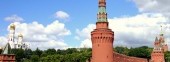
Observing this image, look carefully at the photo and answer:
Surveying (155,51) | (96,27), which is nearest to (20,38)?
(155,51)

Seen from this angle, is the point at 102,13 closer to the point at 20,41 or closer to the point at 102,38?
the point at 102,38

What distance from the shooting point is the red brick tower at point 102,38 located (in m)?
55.4

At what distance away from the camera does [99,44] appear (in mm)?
55500

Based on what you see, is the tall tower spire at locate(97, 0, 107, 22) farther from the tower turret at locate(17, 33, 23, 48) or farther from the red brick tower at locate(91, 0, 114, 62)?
the tower turret at locate(17, 33, 23, 48)

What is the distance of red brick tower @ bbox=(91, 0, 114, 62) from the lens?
55.4 metres

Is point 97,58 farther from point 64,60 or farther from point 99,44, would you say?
point 64,60

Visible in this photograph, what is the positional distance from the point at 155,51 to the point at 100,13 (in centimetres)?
2878

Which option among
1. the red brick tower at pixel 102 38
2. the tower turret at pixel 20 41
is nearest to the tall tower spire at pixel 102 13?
the red brick tower at pixel 102 38

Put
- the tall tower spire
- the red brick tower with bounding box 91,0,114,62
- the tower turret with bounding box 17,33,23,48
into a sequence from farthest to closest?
the tower turret with bounding box 17,33,23,48
the tall tower spire
the red brick tower with bounding box 91,0,114,62

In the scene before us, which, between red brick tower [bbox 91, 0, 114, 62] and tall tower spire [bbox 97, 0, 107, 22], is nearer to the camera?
red brick tower [bbox 91, 0, 114, 62]

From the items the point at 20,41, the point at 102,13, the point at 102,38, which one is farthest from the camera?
the point at 20,41

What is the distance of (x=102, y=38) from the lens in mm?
55469

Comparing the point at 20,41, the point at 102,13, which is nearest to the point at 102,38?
the point at 102,13

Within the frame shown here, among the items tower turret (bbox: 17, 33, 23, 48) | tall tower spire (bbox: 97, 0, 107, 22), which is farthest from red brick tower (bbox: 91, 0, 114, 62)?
tower turret (bbox: 17, 33, 23, 48)
